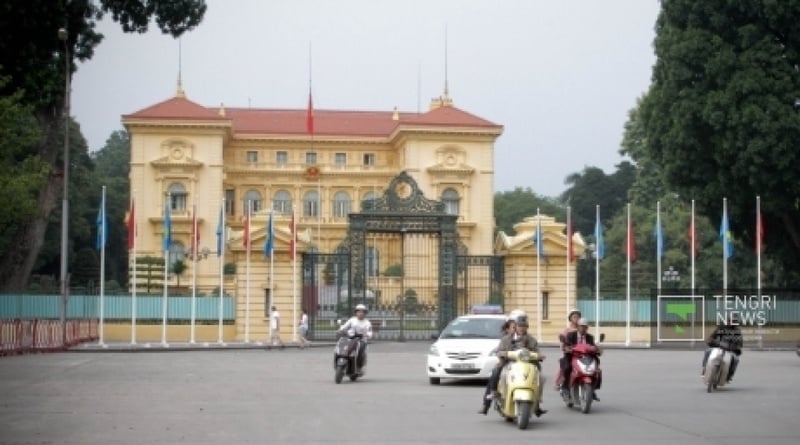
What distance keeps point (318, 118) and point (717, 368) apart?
77.8 meters

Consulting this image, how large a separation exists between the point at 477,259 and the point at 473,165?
153 ft

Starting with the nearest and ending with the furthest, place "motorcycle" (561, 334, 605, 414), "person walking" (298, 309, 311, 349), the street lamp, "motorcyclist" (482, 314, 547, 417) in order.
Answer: "motorcyclist" (482, 314, 547, 417) < "motorcycle" (561, 334, 605, 414) < "person walking" (298, 309, 311, 349) < the street lamp

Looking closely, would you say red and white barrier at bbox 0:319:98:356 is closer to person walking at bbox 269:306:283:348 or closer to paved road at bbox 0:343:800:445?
paved road at bbox 0:343:800:445

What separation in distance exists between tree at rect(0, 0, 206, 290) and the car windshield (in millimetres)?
14180

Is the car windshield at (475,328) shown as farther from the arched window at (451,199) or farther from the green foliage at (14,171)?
the arched window at (451,199)

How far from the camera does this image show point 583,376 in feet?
59.2

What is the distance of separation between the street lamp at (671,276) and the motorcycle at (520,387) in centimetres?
5354

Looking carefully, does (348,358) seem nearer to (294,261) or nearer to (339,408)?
(339,408)

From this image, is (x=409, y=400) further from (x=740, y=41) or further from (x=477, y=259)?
(x=740, y=41)

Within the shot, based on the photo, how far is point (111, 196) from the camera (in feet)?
327

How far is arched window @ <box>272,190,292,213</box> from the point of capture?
306 feet

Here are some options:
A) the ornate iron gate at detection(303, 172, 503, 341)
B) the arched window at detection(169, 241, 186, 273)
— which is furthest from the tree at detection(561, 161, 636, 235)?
the ornate iron gate at detection(303, 172, 503, 341)

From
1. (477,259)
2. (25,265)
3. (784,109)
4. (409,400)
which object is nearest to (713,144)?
(784,109)

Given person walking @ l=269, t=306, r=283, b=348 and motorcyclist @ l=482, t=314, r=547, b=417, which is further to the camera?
person walking @ l=269, t=306, r=283, b=348
